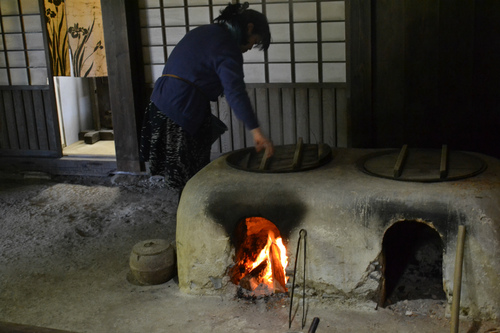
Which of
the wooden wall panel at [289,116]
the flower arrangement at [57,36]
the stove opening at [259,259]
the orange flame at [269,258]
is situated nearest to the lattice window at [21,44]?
the flower arrangement at [57,36]

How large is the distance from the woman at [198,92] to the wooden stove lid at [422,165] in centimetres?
94

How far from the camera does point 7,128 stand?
870cm

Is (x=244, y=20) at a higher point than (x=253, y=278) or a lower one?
higher

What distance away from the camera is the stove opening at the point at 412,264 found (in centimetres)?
438

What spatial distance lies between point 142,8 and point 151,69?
840 millimetres

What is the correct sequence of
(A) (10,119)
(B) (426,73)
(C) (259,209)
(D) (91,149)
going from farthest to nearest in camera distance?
(D) (91,149), (A) (10,119), (B) (426,73), (C) (259,209)

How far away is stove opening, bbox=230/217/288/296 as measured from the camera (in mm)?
4548

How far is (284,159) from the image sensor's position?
4926 mm

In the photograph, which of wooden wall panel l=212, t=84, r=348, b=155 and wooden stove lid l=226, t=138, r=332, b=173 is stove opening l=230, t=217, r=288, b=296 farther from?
wooden wall panel l=212, t=84, r=348, b=155

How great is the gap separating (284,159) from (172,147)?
1.09 metres

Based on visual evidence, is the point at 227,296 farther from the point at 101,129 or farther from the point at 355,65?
the point at 101,129

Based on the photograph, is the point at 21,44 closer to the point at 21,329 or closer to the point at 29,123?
the point at 29,123

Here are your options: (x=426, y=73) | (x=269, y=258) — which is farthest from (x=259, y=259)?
(x=426, y=73)

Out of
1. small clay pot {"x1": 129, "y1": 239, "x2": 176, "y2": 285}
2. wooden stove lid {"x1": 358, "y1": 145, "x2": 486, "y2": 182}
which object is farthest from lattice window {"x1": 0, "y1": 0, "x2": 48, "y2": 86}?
wooden stove lid {"x1": 358, "y1": 145, "x2": 486, "y2": 182}
